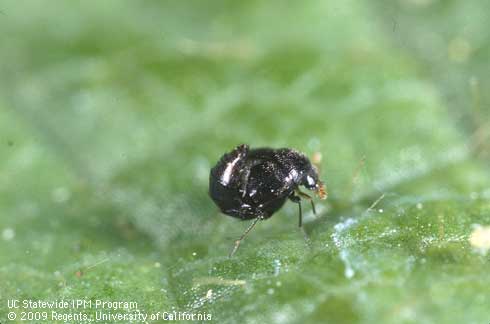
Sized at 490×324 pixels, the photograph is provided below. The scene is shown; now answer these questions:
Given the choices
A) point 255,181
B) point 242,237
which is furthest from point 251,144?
point 242,237

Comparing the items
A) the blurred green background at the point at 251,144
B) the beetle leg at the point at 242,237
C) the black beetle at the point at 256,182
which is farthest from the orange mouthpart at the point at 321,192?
the beetle leg at the point at 242,237

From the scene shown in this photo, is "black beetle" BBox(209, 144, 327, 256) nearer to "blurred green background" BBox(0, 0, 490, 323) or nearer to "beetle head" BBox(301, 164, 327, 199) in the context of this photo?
"beetle head" BBox(301, 164, 327, 199)

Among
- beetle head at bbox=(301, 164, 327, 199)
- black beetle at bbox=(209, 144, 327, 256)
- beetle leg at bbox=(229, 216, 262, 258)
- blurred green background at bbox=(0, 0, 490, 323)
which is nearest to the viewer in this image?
blurred green background at bbox=(0, 0, 490, 323)

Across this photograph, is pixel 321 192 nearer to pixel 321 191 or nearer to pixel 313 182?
pixel 321 191

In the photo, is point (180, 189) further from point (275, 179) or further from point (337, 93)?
point (337, 93)

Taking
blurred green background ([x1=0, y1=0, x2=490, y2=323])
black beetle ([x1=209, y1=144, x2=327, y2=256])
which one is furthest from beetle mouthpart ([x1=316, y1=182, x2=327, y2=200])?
blurred green background ([x1=0, y1=0, x2=490, y2=323])

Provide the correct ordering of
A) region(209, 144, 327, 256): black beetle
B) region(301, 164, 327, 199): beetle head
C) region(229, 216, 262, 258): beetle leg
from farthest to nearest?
region(301, 164, 327, 199): beetle head < region(209, 144, 327, 256): black beetle < region(229, 216, 262, 258): beetle leg

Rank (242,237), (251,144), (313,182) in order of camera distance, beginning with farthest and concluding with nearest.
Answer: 1. (251,144)
2. (313,182)
3. (242,237)
